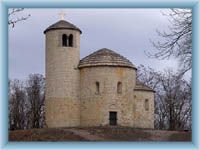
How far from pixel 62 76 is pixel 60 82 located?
406 mm

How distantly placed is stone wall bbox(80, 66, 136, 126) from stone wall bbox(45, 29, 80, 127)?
0.55m

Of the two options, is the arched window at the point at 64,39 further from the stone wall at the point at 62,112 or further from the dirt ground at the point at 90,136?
the dirt ground at the point at 90,136

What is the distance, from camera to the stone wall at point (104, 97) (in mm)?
29167

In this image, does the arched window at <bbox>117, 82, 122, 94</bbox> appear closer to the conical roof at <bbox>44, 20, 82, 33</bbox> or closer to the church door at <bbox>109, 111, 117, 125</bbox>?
the church door at <bbox>109, 111, 117, 125</bbox>

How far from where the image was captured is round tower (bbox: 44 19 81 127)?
95.9 ft

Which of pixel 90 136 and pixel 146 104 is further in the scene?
pixel 146 104

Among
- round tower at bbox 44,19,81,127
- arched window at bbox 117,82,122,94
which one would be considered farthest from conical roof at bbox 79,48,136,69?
arched window at bbox 117,82,122,94

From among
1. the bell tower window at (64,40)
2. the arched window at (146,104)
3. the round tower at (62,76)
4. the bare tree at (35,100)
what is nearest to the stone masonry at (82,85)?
the round tower at (62,76)

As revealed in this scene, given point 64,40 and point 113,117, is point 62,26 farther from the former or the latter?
point 113,117

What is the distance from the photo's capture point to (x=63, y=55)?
29.7 m

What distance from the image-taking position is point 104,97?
Result: 1155 inches

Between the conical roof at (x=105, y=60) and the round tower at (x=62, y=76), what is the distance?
80 cm

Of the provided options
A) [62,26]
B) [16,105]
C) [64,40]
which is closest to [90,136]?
[64,40]

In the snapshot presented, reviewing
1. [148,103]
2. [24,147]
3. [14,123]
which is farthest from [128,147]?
[14,123]
